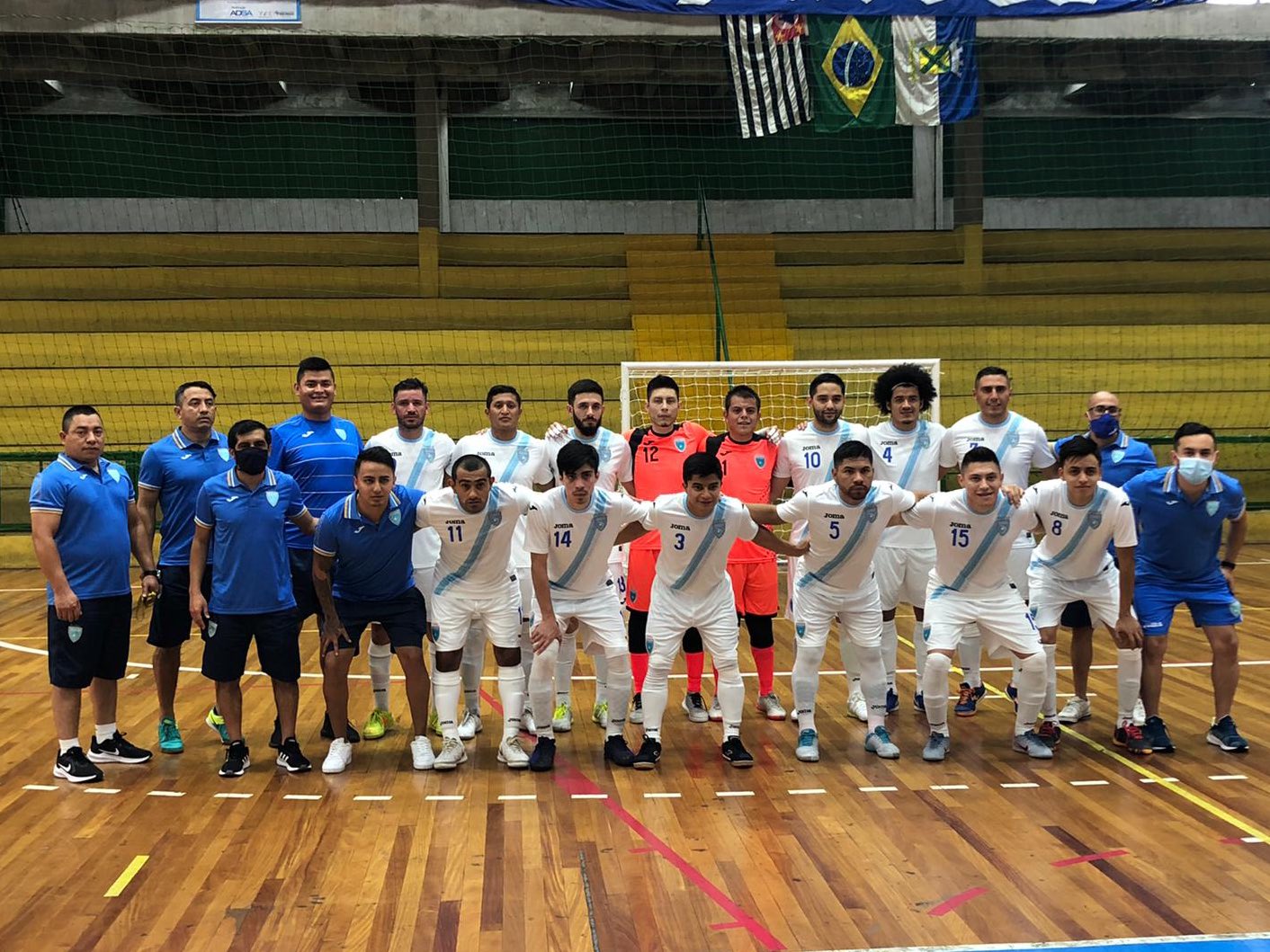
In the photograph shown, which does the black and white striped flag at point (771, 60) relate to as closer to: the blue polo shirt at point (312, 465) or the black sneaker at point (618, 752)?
the blue polo shirt at point (312, 465)

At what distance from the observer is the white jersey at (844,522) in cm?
645

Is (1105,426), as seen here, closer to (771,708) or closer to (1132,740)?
(1132,740)

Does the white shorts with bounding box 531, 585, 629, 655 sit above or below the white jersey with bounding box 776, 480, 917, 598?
below

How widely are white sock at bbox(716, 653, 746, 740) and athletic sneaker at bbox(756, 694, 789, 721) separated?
0.98 m

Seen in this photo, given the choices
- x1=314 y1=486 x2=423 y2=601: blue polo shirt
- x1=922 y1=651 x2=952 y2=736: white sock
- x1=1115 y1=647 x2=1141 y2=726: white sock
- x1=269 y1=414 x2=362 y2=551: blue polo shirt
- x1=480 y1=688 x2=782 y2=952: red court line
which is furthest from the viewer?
x1=269 y1=414 x2=362 y2=551: blue polo shirt

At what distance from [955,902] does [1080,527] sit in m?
2.70

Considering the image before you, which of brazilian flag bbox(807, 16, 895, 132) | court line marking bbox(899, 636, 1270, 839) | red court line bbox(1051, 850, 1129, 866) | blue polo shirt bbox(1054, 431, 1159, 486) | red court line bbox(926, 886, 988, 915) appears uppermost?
brazilian flag bbox(807, 16, 895, 132)

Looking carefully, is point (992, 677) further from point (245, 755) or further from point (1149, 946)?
point (245, 755)

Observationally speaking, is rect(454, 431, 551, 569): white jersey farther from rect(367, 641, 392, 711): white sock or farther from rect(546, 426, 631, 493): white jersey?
rect(367, 641, 392, 711): white sock

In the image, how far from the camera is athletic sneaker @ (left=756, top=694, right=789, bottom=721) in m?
7.41

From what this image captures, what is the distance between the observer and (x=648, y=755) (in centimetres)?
638

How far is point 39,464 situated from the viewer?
14000mm

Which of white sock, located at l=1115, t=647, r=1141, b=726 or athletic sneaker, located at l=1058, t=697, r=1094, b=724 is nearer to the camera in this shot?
white sock, located at l=1115, t=647, r=1141, b=726

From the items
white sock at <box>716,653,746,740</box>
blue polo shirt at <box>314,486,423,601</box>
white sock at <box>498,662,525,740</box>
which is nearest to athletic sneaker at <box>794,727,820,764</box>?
white sock at <box>716,653,746,740</box>
